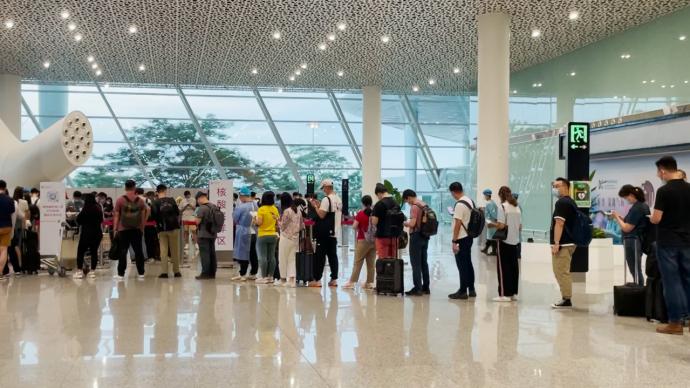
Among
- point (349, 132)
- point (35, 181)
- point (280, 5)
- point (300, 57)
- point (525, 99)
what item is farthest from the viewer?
point (349, 132)

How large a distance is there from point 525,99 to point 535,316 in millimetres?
15711

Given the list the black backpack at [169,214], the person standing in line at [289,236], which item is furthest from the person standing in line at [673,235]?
the black backpack at [169,214]

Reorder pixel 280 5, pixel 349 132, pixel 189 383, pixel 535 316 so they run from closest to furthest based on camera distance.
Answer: pixel 189 383
pixel 535 316
pixel 280 5
pixel 349 132

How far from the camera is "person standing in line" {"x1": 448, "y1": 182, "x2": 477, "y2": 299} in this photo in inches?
345

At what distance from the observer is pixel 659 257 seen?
6.35 meters

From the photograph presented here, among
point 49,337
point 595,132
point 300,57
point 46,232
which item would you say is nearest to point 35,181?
point 46,232

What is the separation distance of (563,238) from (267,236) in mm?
4481

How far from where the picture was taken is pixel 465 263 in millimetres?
9000

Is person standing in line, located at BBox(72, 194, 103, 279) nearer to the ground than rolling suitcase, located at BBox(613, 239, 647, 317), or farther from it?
farther from it

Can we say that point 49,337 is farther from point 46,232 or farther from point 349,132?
point 349,132

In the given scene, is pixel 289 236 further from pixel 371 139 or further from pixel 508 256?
pixel 371 139

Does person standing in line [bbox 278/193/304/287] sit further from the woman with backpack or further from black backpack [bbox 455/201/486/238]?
black backpack [bbox 455/201/486/238]

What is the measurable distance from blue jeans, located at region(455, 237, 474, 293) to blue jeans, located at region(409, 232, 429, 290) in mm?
500

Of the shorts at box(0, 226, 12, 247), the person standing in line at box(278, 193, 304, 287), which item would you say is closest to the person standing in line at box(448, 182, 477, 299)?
the person standing in line at box(278, 193, 304, 287)
